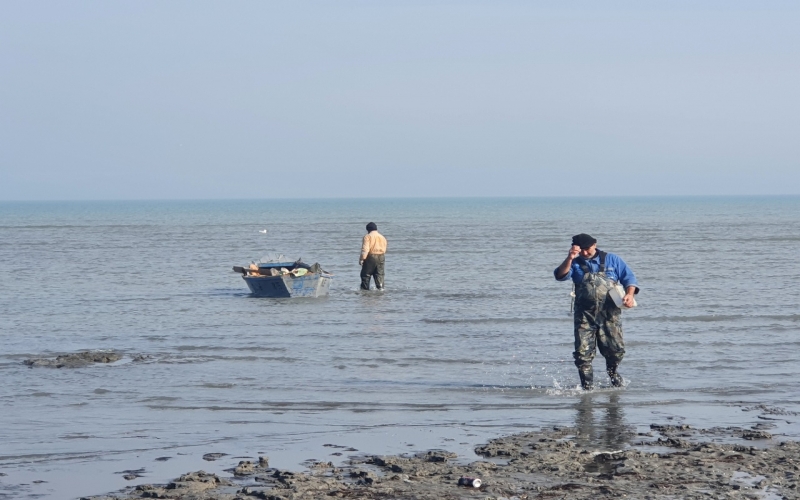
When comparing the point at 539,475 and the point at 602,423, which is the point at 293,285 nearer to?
the point at 602,423

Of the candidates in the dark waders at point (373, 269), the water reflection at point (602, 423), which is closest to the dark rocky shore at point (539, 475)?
the water reflection at point (602, 423)

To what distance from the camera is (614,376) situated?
35.7ft

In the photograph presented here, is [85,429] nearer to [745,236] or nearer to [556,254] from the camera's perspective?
[556,254]

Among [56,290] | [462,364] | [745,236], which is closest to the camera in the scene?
[462,364]

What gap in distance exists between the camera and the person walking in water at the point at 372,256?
21953 mm

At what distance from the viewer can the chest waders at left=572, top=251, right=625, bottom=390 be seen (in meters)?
10.0

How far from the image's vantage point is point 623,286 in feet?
33.5

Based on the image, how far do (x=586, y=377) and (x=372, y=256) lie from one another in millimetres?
12156

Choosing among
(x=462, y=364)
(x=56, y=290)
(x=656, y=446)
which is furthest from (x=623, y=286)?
(x=56, y=290)

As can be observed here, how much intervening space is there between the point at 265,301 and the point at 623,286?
12.5m

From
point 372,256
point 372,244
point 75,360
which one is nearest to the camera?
point 75,360

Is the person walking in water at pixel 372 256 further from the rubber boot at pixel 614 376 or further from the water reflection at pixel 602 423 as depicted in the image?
the water reflection at pixel 602 423

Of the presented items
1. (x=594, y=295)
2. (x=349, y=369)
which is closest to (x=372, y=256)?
(x=349, y=369)

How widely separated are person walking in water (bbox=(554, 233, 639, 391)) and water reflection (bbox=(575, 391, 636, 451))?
1.30 feet
